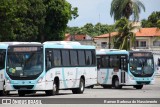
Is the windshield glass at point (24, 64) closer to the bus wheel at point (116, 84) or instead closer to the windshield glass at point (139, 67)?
the windshield glass at point (139, 67)

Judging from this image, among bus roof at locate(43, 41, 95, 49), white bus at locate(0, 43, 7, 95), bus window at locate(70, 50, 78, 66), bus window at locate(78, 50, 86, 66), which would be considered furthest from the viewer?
bus window at locate(78, 50, 86, 66)

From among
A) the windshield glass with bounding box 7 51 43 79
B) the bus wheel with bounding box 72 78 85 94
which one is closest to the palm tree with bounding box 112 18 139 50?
the bus wheel with bounding box 72 78 85 94

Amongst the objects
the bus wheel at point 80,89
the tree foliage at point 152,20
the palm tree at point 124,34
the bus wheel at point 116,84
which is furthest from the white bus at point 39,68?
the tree foliage at point 152,20

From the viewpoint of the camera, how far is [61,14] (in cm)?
8494

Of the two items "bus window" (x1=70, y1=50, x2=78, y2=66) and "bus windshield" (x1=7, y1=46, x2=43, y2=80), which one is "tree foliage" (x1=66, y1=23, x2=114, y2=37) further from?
"bus windshield" (x1=7, y1=46, x2=43, y2=80)

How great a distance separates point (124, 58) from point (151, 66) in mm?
2134

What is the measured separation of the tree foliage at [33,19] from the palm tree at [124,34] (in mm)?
7626

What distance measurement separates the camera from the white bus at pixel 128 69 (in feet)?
147

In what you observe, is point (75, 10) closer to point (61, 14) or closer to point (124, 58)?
point (61, 14)

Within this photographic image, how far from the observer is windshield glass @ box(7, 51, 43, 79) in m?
30.2

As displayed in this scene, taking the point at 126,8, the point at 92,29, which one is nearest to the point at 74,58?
the point at 126,8

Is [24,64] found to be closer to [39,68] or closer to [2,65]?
[39,68]

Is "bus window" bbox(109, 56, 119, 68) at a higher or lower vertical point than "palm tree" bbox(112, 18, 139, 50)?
lower

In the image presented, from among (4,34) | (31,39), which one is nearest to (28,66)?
(4,34)
